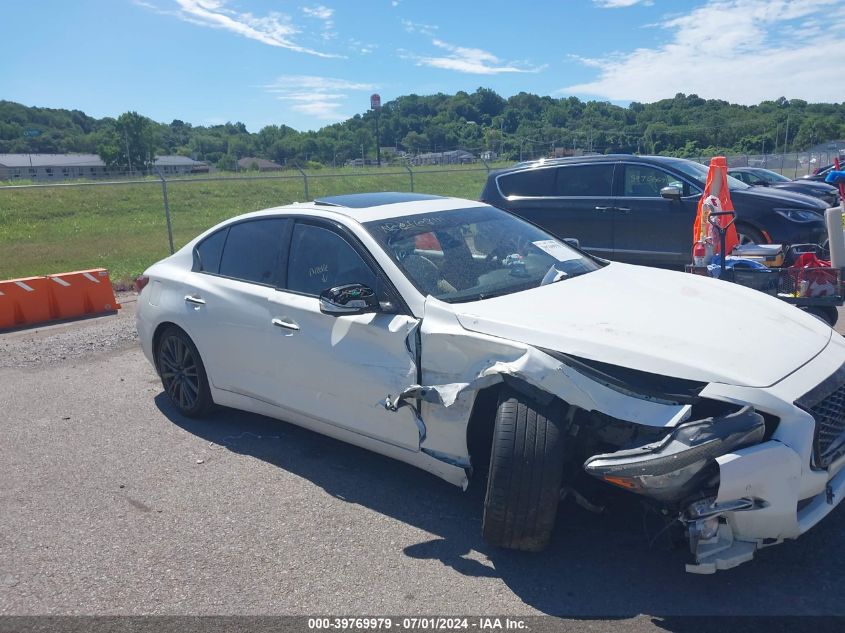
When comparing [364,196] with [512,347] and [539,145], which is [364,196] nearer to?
[512,347]

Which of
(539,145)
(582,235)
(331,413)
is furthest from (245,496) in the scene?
(539,145)

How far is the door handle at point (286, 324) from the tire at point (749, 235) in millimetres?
7225

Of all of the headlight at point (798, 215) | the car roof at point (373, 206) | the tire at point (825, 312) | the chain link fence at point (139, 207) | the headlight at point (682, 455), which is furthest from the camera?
the chain link fence at point (139, 207)

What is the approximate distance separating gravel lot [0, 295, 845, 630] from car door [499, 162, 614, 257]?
6.75 metres

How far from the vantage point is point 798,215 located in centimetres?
954

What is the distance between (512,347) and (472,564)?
103 centimetres

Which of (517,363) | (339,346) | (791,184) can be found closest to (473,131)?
(791,184)

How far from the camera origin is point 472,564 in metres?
3.42

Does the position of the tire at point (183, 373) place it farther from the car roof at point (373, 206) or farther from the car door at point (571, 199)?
the car door at point (571, 199)

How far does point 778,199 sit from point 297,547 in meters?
8.41

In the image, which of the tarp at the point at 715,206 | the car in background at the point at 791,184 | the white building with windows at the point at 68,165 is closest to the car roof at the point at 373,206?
the tarp at the point at 715,206

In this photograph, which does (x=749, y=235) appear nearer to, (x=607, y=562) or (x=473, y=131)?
(x=607, y=562)

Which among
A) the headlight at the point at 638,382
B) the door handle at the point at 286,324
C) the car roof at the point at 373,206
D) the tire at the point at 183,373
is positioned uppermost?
the car roof at the point at 373,206

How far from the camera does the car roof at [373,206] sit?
463cm
